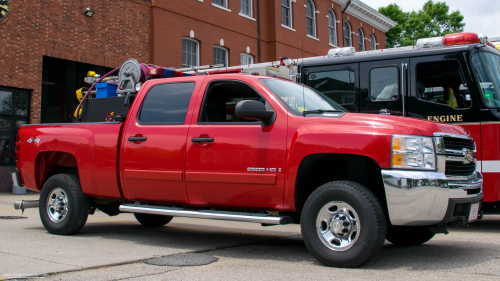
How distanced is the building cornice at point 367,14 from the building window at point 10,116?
851 inches

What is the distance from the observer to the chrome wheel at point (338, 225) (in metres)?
4.89

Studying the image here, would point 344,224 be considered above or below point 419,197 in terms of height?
below

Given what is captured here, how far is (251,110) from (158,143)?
149cm

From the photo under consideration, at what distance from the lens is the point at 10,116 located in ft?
52.0

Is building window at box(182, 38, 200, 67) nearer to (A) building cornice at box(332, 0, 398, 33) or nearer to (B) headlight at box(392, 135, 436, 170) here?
(A) building cornice at box(332, 0, 398, 33)

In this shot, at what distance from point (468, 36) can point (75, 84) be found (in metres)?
13.5

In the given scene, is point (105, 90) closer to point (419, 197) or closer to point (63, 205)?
point (63, 205)

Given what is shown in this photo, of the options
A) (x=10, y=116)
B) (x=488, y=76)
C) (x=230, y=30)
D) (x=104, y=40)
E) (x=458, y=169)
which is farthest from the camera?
(x=230, y=30)

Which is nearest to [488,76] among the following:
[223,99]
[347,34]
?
[223,99]

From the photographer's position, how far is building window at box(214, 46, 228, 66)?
2291 centimetres

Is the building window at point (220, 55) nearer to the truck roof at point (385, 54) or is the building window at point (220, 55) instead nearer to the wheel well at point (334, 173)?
the truck roof at point (385, 54)

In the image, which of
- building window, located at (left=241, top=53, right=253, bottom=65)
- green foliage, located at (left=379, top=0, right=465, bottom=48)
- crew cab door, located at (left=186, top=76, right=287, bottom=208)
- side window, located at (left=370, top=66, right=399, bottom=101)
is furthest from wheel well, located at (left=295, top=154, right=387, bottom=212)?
green foliage, located at (left=379, top=0, right=465, bottom=48)

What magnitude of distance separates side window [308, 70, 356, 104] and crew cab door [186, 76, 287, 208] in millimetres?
3590

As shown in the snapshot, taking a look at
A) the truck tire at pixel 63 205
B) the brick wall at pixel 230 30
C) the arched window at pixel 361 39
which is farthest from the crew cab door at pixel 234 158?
the arched window at pixel 361 39
